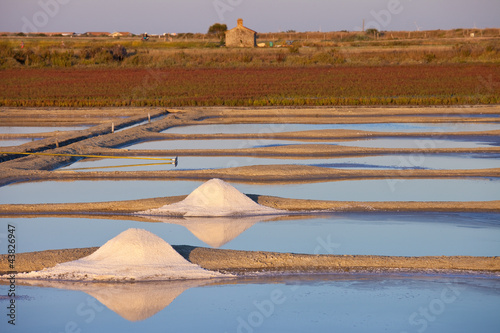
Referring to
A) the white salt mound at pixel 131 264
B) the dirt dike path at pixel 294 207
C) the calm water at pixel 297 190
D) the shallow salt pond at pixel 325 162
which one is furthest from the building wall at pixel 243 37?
the white salt mound at pixel 131 264

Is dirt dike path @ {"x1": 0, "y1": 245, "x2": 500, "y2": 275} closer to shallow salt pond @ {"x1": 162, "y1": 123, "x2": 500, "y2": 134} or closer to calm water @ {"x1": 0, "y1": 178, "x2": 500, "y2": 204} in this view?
calm water @ {"x1": 0, "y1": 178, "x2": 500, "y2": 204}

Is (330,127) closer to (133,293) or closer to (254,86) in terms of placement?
(254,86)

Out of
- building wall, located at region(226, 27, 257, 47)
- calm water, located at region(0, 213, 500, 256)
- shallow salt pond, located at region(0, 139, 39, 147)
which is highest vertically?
building wall, located at region(226, 27, 257, 47)

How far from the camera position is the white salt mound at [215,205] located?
313 inches

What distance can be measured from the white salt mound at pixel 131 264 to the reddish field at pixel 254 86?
14.6 m

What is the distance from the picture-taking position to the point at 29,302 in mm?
5316

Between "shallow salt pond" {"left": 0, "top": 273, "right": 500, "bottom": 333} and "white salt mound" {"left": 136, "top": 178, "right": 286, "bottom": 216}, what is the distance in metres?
2.19

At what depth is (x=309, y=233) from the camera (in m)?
7.13

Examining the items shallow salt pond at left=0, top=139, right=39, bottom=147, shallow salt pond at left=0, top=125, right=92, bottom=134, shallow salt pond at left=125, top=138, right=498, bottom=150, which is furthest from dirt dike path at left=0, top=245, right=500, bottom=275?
shallow salt pond at left=0, top=125, right=92, bottom=134

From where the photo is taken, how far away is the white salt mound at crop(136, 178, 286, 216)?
26.0 ft

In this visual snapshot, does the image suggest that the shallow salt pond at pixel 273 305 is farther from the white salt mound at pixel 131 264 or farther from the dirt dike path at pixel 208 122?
the dirt dike path at pixel 208 122

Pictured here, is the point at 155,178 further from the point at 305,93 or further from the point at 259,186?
the point at 305,93

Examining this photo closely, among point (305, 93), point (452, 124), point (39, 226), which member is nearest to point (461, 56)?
point (305, 93)

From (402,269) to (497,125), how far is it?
10692 millimetres
